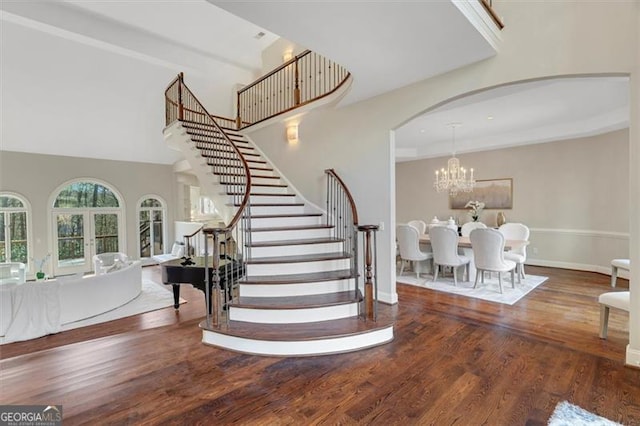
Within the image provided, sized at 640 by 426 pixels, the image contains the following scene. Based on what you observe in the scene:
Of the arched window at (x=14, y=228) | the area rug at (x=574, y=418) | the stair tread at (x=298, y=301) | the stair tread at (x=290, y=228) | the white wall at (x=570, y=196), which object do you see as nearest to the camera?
the area rug at (x=574, y=418)

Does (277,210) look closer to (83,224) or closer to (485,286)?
(485,286)

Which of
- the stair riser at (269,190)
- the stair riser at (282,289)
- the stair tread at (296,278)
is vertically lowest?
the stair riser at (282,289)

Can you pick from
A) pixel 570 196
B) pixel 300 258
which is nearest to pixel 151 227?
pixel 300 258

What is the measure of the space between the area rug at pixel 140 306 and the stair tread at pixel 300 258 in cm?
240

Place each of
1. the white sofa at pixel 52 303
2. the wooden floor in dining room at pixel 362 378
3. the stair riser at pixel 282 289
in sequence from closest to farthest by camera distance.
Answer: the wooden floor in dining room at pixel 362 378
the stair riser at pixel 282 289
the white sofa at pixel 52 303

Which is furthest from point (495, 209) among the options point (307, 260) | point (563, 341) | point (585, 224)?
point (307, 260)

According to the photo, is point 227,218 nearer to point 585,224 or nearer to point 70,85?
point 70,85

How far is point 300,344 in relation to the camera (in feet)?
9.23

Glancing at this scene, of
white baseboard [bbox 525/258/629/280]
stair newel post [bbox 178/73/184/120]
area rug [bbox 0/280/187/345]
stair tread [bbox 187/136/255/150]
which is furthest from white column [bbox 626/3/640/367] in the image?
stair newel post [bbox 178/73/184/120]

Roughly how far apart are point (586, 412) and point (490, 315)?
71.1 inches

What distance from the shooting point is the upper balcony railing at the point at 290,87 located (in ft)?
19.1

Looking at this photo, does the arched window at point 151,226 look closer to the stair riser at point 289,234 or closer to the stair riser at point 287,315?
the stair riser at point 289,234

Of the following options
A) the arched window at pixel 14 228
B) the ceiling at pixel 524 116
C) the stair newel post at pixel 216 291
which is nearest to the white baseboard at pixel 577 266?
the ceiling at pixel 524 116

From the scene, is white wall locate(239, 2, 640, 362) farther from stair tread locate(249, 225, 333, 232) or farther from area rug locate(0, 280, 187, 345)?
area rug locate(0, 280, 187, 345)
